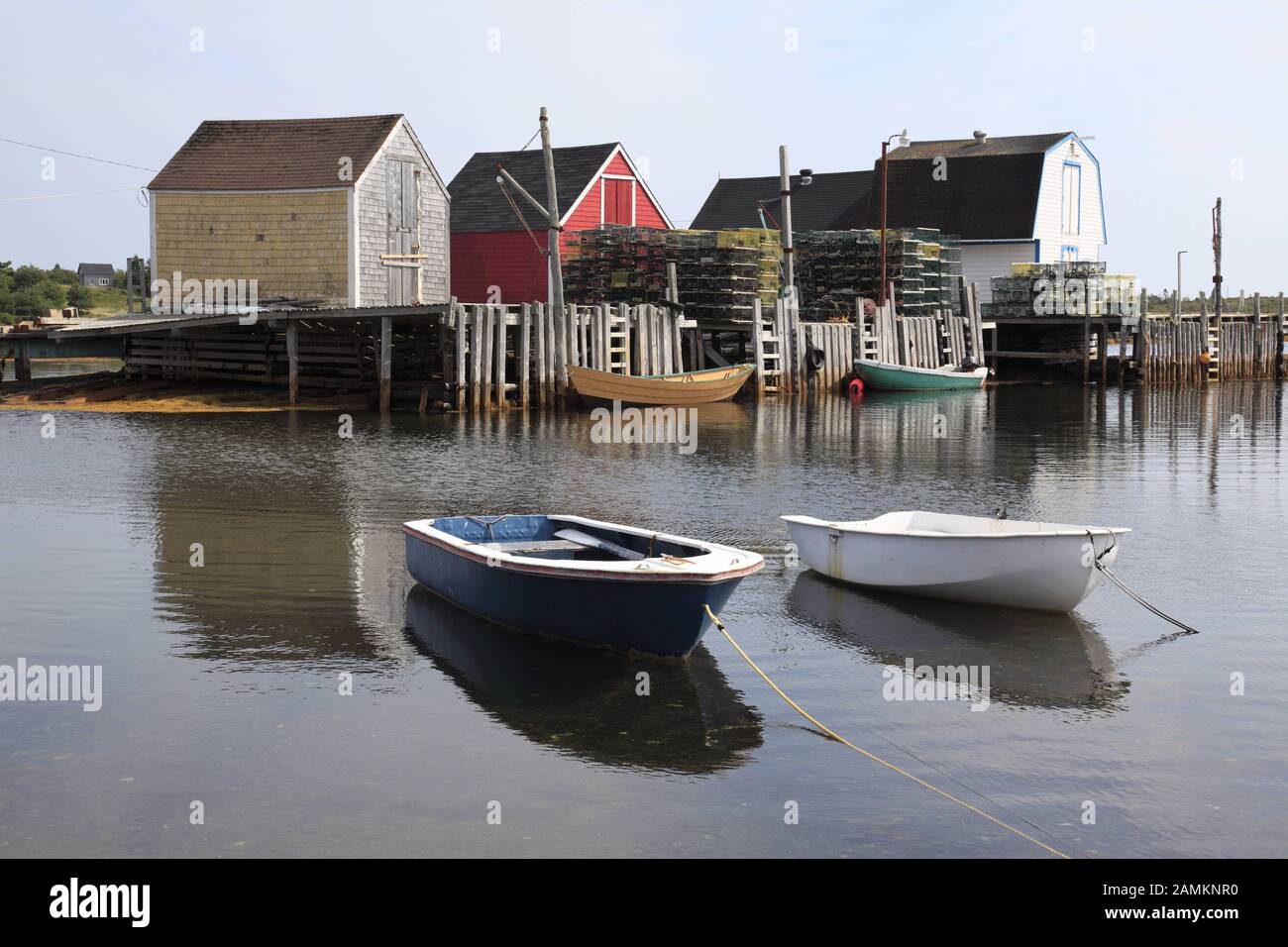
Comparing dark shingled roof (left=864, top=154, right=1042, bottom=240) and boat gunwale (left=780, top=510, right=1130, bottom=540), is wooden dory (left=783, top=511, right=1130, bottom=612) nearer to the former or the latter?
boat gunwale (left=780, top=510, right=1130, bottom=540)

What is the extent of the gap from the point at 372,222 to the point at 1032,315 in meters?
22.4

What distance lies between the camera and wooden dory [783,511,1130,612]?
1177cm

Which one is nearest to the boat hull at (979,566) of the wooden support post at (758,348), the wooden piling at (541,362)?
the wooden piling at (541,362)

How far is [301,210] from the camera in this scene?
3559cm

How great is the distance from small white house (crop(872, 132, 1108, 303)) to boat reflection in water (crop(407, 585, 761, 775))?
41390 mm

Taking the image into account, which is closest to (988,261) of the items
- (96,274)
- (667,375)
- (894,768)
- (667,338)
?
(667,338)

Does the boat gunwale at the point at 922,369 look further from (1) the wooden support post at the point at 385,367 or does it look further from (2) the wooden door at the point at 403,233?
(1) the wooden support post at the point at 385,367

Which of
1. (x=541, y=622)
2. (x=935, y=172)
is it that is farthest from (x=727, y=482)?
(x=935, y=172)

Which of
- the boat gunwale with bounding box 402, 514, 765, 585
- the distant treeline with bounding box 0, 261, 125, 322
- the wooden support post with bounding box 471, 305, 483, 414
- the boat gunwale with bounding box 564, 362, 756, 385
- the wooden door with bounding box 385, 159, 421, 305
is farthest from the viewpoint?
the distant treeline with bounding box 0, 261, 125, 322

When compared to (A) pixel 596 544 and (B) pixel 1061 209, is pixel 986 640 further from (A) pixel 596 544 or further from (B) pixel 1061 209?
(B) pixel 1061 209

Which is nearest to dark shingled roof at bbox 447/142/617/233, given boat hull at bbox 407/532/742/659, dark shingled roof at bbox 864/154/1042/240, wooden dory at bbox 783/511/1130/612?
dark shingled roof at bbox 864/154/1042/240

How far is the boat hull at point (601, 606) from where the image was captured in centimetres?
1000
